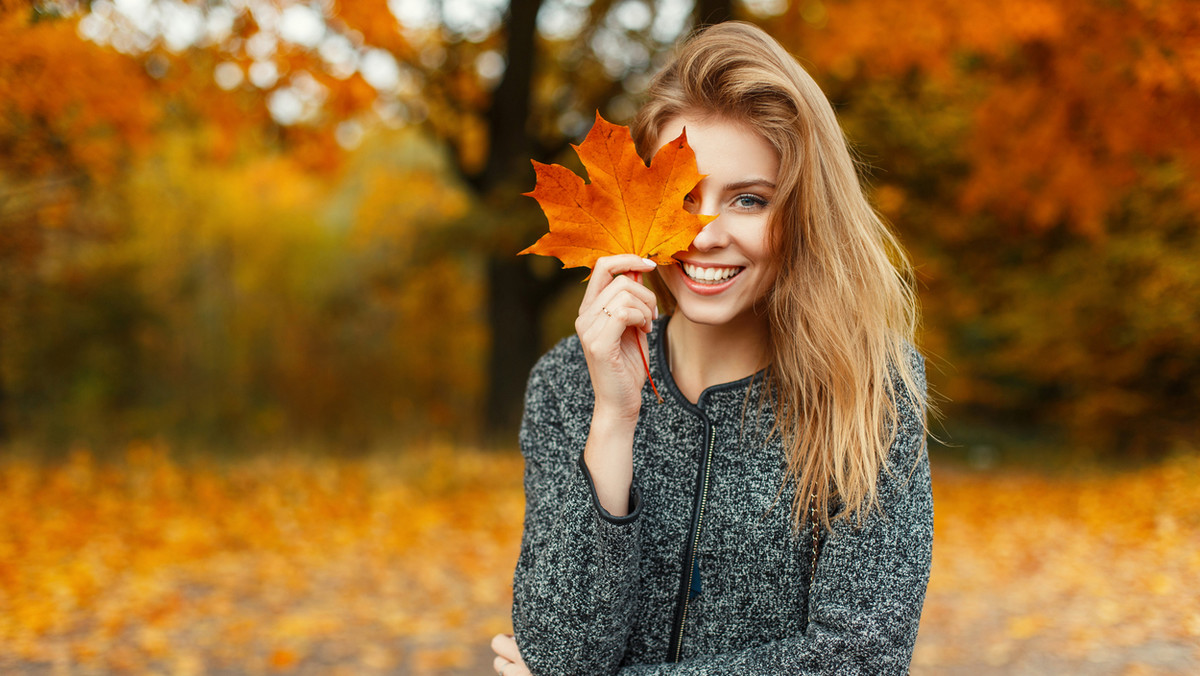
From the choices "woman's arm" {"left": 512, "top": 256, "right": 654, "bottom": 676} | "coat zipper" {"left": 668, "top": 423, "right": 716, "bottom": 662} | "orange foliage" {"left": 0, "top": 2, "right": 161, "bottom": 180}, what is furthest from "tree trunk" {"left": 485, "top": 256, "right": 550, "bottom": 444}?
"woman's arm" {"left": 512, "top": 256, "right": 654, "bottom": 676}

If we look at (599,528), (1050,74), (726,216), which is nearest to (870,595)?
(599,528)

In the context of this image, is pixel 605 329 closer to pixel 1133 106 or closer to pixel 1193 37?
pixel 1193 37

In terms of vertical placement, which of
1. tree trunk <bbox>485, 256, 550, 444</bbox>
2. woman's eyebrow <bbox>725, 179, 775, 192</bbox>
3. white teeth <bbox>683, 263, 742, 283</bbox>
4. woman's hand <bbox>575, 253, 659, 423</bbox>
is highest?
tree trunk <bbox>485, 256, 550, 444</bbox>

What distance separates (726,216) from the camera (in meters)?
1.51

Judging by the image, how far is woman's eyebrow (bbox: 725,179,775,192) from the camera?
151 centimetres

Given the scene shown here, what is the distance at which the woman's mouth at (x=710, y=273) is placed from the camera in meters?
1.54

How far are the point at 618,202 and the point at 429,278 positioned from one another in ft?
46.1

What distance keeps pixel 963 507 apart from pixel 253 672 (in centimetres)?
633

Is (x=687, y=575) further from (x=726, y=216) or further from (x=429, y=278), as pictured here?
(x=429, y=278)

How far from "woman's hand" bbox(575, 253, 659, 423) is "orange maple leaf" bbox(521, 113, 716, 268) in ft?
0.13

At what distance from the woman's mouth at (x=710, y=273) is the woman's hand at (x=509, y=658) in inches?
30.5

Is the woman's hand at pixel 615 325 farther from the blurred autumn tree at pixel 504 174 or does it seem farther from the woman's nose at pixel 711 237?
the blurred autumn tree at pixel 504 174

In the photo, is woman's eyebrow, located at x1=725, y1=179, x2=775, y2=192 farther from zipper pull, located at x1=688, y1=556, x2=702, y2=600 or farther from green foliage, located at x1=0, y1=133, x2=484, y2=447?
green foliage, located at x1=0, y1=133, x2=484, y2=447

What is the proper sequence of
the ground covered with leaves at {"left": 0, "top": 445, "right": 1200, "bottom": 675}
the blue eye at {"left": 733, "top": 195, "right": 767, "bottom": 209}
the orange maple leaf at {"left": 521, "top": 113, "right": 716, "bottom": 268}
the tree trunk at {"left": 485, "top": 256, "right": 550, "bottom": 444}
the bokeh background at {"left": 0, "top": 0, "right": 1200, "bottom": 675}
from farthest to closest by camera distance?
the tree trunk at {"left": 485, "top": 256, "right": 550, "bottom": 444}, the bokeh background at {"left": 0, "top": 0, "right": 1200, "bottom": 675}, the ground covered with leaves at {"left": 0, "top": 445, "right": 1200, "bottom": 675}, the blue eye at {"left": 733, "top": 195, "right": 767, "bottom": 209}, the orange maple leaf at {"left": 521, "top": 113, "right": 716, "bottom": 268}
